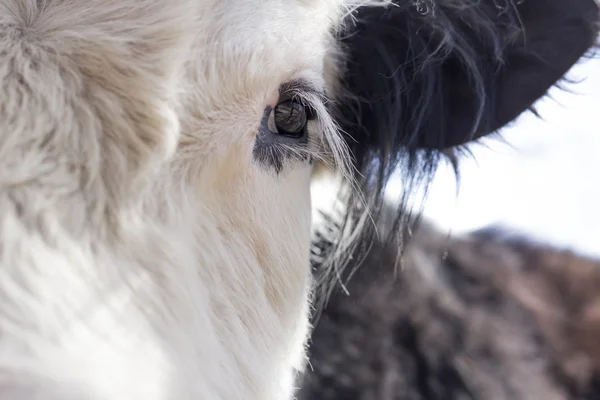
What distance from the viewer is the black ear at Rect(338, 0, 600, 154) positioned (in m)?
1.68

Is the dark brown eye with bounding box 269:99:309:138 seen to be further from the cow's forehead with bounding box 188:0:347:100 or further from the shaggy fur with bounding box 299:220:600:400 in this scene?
the shaggy fur with bounding box 299:220:600:400

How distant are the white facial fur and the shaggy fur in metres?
0.80

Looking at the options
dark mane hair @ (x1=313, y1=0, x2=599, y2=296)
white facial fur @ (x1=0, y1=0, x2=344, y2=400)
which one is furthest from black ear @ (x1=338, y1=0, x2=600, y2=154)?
white facial fur @ (x1=0, y1=0, x2=344, y2=400)

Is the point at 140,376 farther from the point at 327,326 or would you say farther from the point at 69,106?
the point at 327,326

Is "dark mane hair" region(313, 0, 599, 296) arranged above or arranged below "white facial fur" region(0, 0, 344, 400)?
above

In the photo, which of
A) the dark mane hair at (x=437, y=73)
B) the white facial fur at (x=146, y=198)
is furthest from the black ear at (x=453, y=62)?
the white facial fur at (x=146, y=198)

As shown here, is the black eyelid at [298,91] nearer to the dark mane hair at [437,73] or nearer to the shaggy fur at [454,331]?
the dark mane hair at [437,73]

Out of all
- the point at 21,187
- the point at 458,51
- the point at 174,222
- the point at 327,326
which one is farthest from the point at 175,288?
the point at 327,326

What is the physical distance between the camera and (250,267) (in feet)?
4.35

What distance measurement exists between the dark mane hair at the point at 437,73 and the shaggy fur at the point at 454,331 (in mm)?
329

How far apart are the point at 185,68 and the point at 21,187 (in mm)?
365

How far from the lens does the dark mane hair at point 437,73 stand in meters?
1.69

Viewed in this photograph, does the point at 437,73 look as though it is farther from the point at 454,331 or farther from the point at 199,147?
the point at 454,331

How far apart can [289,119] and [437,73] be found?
510mm
